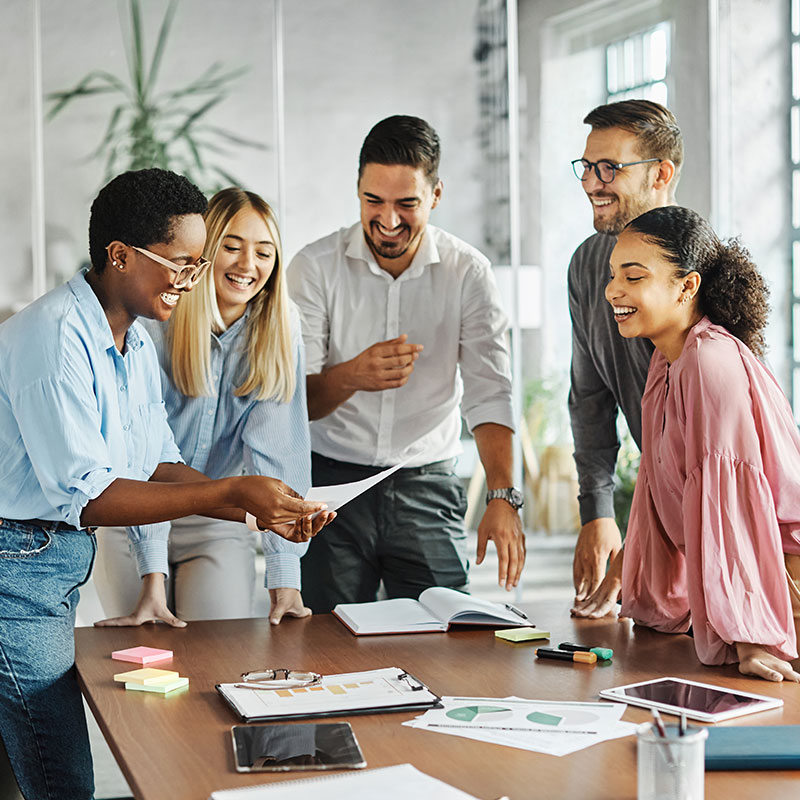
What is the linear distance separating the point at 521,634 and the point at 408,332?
3.81 feet

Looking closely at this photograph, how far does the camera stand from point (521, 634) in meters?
2.08

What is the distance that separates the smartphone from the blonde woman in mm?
941

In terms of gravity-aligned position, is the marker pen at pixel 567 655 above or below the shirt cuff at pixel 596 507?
below

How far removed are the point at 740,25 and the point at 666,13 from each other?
1.02ft

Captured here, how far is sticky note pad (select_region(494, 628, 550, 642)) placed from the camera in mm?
2059

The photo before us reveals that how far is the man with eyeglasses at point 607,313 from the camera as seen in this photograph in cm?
259

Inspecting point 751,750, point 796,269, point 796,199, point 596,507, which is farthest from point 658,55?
point 751,750

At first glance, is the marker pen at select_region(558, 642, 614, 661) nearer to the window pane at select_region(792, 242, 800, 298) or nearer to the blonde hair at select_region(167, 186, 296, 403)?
the blonde hair at select_region(167, 186, 296, 403)

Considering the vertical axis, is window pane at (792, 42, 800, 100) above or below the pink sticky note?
above

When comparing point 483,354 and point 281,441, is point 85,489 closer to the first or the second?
point 281,441

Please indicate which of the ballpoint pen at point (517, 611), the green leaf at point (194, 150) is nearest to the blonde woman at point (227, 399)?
the ballpoint pen at point (517, 611)

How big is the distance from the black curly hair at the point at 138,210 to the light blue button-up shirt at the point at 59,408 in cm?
10

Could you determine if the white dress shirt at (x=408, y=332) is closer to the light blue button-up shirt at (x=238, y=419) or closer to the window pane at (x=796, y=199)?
the light blue button-up shirt at (x=238, y=419)

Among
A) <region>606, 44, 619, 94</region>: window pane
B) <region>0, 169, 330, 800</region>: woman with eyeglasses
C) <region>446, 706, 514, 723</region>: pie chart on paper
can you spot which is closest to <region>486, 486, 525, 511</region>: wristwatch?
<region>0, 169, 330, 800</region>: woman with eyeglasses
